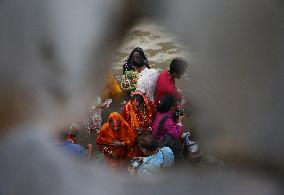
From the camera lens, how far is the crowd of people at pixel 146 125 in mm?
1700

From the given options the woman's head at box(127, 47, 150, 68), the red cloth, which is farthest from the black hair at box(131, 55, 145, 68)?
the red cloth

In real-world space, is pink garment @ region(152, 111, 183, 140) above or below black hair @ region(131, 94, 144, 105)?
below

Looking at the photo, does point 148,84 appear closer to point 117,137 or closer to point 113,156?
point 117,137

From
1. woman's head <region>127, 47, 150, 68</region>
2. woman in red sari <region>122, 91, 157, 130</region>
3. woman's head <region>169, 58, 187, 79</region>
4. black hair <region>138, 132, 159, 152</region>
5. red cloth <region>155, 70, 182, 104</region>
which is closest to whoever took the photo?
black hair <region>138, 132, 159, 152</region>

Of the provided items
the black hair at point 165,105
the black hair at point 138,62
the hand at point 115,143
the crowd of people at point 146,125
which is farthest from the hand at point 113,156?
the black hair at point 138,62

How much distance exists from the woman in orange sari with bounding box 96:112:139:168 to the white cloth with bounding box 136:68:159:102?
0.20 m

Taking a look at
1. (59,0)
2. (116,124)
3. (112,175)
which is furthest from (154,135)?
(59,0)

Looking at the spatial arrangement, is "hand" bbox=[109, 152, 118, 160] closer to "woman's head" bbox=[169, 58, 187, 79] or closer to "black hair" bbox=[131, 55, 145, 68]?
"woman's head" bbox=[169, 58, 187, 79]

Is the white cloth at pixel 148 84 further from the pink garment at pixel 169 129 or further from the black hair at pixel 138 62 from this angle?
the pink garment at pixel 169 129

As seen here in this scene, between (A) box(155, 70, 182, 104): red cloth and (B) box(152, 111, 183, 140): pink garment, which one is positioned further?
(A) box(155, 70, 182, 104): red cloth

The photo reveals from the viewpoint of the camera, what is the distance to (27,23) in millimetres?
938

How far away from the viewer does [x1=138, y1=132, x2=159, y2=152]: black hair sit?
1673 millimetres

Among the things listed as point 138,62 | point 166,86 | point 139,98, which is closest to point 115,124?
point 139,98

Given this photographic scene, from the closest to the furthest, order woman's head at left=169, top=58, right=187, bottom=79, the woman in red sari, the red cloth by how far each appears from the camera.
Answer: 1. woman's head at left=169, top=58, right=187, bottom=79
2. the woman in red sari
3. the red cloth
